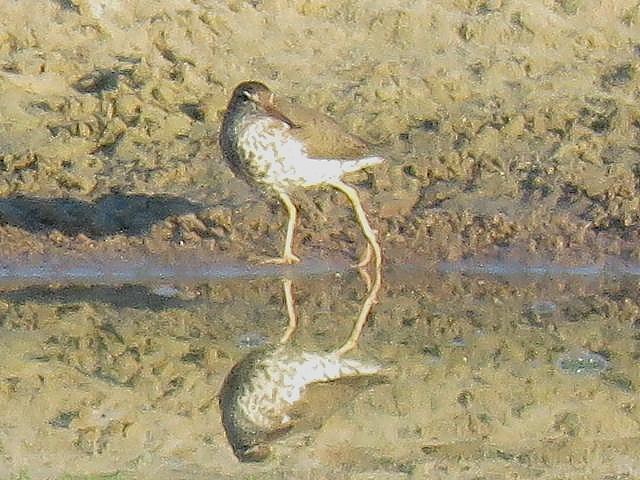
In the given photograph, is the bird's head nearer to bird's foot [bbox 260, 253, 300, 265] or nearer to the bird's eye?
the bird's eye

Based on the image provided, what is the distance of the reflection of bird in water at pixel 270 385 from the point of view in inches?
332

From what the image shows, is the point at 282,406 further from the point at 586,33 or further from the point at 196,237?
the point at 586,33

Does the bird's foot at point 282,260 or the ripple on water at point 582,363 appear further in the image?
the bird's foot at point 282,260

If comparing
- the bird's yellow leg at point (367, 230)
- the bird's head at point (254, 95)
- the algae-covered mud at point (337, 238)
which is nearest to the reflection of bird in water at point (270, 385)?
the algae-covered mud at point (337, 238)

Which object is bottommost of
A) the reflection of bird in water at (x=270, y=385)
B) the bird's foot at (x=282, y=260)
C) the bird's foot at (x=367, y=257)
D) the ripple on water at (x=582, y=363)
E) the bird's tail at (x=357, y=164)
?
the bird's foot at (x=282, y=260)

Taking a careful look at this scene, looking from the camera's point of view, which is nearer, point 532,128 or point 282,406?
point 282,406

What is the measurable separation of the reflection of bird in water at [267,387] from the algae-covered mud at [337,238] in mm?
104

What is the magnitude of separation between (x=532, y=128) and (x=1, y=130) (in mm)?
3894

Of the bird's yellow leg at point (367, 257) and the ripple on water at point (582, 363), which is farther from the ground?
the ripple on water at point (582, 363)

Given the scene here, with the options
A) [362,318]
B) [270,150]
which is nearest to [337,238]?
[270,150]

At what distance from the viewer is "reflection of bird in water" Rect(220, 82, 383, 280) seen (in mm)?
10844

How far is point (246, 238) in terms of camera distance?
455 inches

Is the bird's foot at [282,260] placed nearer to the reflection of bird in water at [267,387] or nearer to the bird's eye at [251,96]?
the bird's eye at [251,96]

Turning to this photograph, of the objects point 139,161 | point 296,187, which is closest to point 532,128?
point 296,187
